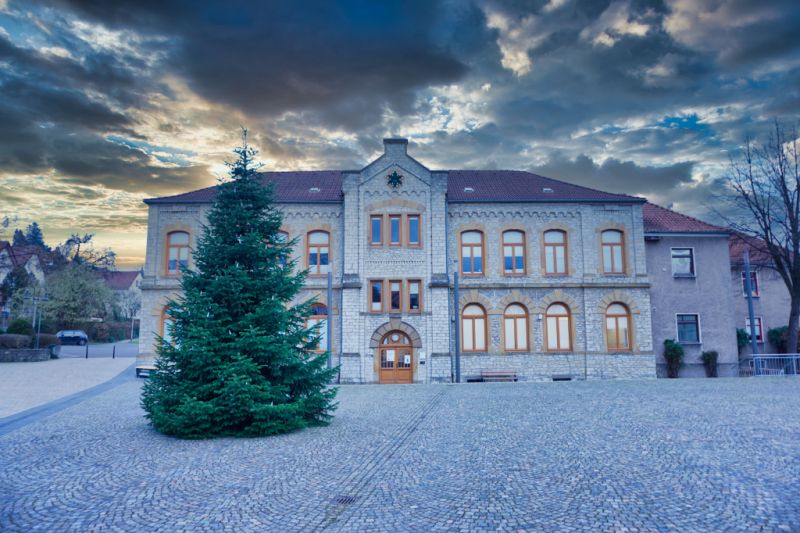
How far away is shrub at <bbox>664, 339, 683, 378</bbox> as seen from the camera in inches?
1085

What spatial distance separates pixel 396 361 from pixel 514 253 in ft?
27.1

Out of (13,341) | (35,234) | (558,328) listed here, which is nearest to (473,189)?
(558,328)

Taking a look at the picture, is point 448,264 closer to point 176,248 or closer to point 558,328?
point 558,328

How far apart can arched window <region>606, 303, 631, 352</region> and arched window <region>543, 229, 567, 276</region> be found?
3.19 meters

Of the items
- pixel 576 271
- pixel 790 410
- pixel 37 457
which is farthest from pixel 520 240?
pixel 37 457

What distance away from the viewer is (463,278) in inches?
1077

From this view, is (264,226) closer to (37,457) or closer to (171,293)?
(37,457)

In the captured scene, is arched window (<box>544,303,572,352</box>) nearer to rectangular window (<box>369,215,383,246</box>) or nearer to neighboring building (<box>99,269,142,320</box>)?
rectangular window (<box>369,215,383,246</box>)

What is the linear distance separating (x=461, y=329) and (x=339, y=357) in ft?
20.6

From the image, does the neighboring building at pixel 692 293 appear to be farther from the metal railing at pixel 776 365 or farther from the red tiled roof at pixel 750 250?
the red tiled roof at pixel 750 250

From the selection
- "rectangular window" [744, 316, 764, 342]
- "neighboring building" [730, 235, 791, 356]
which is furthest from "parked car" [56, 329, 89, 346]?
"rectangular window" [744, 316, 764, 342]

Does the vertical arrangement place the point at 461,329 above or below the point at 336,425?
above

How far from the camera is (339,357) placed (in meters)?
25.9

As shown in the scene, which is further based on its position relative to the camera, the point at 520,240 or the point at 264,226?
the point at 520,240
